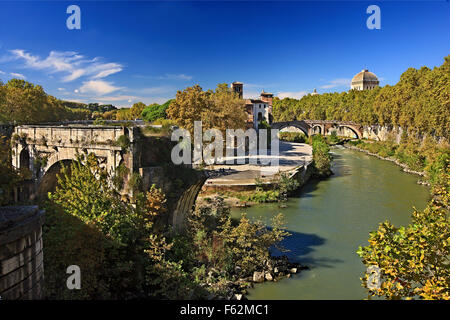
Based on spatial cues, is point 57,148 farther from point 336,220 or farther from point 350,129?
point 350,129

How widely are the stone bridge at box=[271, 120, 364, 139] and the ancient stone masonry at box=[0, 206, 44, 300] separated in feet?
214

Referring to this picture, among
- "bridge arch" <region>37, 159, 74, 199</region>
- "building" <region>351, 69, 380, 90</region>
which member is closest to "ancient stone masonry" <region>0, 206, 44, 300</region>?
"bridge arch" <region>37, 159, 74, 199</region>

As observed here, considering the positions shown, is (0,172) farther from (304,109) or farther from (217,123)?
(304,109)

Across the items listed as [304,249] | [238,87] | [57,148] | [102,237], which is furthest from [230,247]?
[238,87]

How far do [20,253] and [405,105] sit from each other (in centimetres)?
5220

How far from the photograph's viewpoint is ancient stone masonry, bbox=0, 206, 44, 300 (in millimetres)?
5062

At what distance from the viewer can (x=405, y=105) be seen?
47375 mm

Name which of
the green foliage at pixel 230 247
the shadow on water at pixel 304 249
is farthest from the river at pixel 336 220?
the green foliage at pixel 230 247

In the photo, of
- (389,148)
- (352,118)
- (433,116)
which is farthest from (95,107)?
(433,116)

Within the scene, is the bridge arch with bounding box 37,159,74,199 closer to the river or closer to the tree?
the river

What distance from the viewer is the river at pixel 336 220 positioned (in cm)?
1238

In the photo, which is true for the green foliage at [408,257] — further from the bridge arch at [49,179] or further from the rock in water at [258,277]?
the bridge arch at [49,179]

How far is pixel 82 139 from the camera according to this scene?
1228cm
